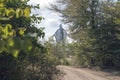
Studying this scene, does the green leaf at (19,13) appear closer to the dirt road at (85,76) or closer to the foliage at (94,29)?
the dirt road at (85,76)

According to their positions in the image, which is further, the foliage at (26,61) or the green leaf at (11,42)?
the foliage at (26,61)

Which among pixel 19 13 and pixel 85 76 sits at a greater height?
pixel 19 13

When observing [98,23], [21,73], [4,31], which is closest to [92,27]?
[98,23]

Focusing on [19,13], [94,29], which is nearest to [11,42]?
[19,13]

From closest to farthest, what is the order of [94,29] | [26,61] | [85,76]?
[26,61] < [85,76] < [94,29]

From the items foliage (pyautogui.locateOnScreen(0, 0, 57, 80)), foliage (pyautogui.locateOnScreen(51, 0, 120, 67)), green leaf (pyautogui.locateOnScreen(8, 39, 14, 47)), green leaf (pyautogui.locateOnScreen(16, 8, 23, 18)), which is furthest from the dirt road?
green leaf (pyautogui.locateOnScreen(8, 39, 14, 47))

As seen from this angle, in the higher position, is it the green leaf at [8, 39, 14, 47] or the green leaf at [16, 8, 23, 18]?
the green leaf at [16, 8, 23, 18]

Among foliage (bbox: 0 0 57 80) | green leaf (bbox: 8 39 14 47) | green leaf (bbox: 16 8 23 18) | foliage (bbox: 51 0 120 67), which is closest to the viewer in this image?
green leaf (bbox: 8 39 14 47)

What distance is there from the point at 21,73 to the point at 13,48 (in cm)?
1297

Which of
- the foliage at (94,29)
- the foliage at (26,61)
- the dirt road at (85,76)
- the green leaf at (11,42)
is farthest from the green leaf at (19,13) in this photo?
the foliage at (94,29)

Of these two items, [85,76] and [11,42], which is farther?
[85,76]

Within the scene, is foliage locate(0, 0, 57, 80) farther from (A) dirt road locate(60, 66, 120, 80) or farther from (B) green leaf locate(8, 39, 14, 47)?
(A) dirt road locate(60, 66, 120, 80)

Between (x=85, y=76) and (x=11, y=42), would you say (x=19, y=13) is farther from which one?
(x=85, y=76)

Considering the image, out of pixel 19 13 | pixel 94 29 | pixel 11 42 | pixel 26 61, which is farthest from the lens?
pixel 94 29
